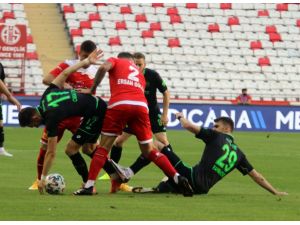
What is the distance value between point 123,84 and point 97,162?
3.59 ft

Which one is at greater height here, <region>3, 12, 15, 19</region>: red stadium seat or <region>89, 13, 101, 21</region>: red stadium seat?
<region>3, 12, 15, 19</region>: red stadium seat

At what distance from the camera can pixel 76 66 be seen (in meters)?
12.6

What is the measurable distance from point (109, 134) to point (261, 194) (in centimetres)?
237

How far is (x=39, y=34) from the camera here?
127ft

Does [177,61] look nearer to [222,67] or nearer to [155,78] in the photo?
[222,67]

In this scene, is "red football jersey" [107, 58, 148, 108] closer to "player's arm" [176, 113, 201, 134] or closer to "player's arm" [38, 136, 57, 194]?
"player's arm" [176, 113, 201, 134]

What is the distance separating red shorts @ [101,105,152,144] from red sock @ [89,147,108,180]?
10.1 inches

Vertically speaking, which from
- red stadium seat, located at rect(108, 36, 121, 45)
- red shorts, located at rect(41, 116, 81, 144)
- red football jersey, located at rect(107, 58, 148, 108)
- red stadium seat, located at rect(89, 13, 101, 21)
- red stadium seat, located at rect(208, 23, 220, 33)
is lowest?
red stadium seat, located at rect(108, 36, 121, 45)

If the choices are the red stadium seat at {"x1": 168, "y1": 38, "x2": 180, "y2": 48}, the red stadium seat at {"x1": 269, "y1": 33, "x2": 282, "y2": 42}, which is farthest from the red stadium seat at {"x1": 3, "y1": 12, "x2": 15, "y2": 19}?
the red stadium seat at {"x1": 269, "y1": 33, "x2": 282, "y2": 42}

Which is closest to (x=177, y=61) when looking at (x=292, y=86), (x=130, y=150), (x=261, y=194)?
(x=292, y=86)

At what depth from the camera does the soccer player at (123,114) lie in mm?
12398

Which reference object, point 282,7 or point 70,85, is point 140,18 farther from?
point 70,85

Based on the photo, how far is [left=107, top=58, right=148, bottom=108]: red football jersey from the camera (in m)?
12.4

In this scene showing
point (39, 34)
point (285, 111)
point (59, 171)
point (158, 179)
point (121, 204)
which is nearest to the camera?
point (121, 204)
